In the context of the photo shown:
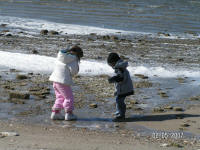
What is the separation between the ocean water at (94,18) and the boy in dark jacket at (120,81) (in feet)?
41.7

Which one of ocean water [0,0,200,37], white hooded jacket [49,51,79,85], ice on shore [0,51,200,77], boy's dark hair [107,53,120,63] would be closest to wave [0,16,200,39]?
ocean water [0,0,200,37]

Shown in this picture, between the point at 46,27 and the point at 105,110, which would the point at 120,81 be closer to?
the point at 105,110

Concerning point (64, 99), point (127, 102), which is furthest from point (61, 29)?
point (64, 99)

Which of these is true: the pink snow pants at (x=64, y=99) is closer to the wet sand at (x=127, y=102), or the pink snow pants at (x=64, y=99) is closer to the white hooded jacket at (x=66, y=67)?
the white hooded jacket at (x=66, y=67)

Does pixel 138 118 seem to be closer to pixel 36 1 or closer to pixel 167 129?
pixel 167 129

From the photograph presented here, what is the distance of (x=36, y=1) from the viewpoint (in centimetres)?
4106

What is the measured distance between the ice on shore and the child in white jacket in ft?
11.8

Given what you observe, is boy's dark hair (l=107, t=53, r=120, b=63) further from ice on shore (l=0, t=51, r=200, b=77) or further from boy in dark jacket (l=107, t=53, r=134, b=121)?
ice on shore (l=0, t=51, r=200, b=77)

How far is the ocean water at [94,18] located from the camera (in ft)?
78.7

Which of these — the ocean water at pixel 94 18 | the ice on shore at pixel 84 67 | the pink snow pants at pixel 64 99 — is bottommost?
the pink snow pants at pixel 64 99

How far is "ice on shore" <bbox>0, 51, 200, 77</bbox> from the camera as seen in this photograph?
1270cm

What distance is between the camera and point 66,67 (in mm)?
8750

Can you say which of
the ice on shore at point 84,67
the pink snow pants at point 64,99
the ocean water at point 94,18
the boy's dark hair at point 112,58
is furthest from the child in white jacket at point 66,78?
the ocean water at point 94,18

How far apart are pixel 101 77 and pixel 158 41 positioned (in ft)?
26.7
